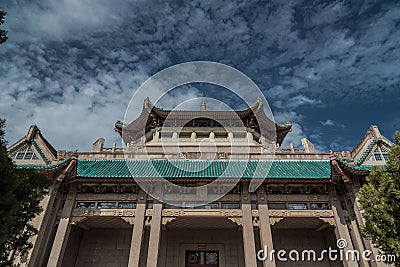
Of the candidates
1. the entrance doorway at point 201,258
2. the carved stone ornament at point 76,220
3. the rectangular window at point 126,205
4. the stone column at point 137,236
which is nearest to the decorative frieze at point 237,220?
the entrance doorway at point 201,258

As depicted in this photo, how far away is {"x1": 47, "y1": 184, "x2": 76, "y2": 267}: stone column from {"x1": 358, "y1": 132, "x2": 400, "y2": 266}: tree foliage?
551 inches

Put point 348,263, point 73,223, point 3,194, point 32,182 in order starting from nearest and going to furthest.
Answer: point 3,194 → point 32,182 → point 348,263 → point 73,223

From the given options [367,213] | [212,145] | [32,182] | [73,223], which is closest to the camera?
[32,182]

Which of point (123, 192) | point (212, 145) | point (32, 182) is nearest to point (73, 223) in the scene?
point (123, 192)

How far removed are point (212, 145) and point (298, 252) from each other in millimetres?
9475

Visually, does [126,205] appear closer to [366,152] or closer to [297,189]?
[297,189]

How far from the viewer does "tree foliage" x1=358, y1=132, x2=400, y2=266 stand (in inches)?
369

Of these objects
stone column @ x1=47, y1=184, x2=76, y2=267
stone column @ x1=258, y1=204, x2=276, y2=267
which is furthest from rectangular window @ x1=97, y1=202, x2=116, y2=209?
stone column @ x1=258, y1=204, x2=276, y2=267

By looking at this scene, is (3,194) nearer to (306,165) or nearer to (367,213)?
(367,213)

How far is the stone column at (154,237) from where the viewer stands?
40.6 feet

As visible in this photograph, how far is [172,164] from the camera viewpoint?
50.4 feet

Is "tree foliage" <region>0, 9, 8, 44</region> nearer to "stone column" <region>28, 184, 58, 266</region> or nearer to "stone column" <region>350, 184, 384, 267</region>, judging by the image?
"stone column" <region>28, 184, 58, 266</region>

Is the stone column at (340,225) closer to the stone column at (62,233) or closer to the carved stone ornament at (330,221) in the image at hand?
the carved stone ornament at (330,221)

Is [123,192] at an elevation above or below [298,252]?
above
